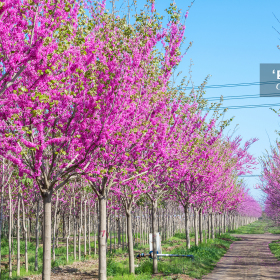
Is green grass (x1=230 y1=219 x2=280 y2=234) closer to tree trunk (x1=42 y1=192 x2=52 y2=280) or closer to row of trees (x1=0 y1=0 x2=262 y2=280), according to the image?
row of trees (x1=0 y1=0 x2=262 y2=280)

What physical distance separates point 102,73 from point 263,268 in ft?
43.0

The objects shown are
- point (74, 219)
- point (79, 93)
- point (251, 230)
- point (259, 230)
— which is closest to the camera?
point (79, 93)

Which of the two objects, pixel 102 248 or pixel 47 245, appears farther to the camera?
pixel 102 248

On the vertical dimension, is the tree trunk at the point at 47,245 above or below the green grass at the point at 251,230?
above

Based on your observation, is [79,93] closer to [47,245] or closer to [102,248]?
[47,245]

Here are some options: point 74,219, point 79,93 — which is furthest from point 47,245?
point 74,219

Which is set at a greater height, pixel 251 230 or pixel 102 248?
pixel 102 248

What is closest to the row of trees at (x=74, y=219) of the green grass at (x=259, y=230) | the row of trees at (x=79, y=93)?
the row of trees at (x=79, y=93)

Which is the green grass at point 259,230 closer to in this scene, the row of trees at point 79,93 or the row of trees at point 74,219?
the row of trees at point 74,219

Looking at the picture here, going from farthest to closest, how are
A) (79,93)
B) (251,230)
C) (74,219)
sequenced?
(251,230), (74,219), (79,93)

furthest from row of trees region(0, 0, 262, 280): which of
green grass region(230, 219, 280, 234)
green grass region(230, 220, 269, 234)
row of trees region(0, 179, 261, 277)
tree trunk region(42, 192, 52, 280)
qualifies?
green grass region(230, 220, 269, 234)

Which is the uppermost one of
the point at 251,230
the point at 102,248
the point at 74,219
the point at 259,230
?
the point at 102,248

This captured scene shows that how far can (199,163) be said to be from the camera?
16953 millimetres

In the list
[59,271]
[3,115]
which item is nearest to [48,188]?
[3,115]
